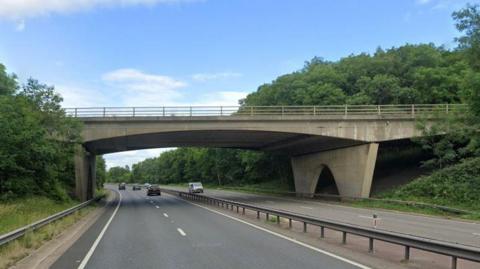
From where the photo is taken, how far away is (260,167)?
281ft

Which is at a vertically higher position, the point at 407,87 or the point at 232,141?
the point at 407,87

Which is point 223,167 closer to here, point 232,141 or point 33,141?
point 232,141

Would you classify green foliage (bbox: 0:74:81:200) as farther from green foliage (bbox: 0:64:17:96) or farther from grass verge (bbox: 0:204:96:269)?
green foliage (bbox: 0:64:17:96)

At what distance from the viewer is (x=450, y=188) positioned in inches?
1335

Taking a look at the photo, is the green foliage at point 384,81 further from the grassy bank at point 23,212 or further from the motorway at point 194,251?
the motorway at point 194,251

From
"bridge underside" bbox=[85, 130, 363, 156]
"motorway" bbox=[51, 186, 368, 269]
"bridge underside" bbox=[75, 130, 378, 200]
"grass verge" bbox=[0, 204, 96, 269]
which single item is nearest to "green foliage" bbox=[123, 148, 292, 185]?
"bridge underside" bbox=[75, 130, 378, 200]

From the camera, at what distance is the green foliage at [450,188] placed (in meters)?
31.7

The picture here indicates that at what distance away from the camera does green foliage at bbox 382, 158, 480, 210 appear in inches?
1250

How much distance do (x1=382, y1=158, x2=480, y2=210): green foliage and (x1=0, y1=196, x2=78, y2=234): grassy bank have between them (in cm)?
2371

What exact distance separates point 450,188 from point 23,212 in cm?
2629

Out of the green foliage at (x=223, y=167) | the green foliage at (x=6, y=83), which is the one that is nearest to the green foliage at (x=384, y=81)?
the green foliage at (x=223, y=167)

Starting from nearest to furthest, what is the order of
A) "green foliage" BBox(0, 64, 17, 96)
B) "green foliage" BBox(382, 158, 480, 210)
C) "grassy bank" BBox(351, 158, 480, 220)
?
"grassy bank" BBox(351, 158, 480, 220) → "green foliage" BBox(382, 158, 480, 210) → "green foliage" BBox(0, 64, 17, 96)

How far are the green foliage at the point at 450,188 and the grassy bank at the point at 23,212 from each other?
23.7m

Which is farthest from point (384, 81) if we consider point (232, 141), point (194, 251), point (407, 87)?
point (194, 251)
